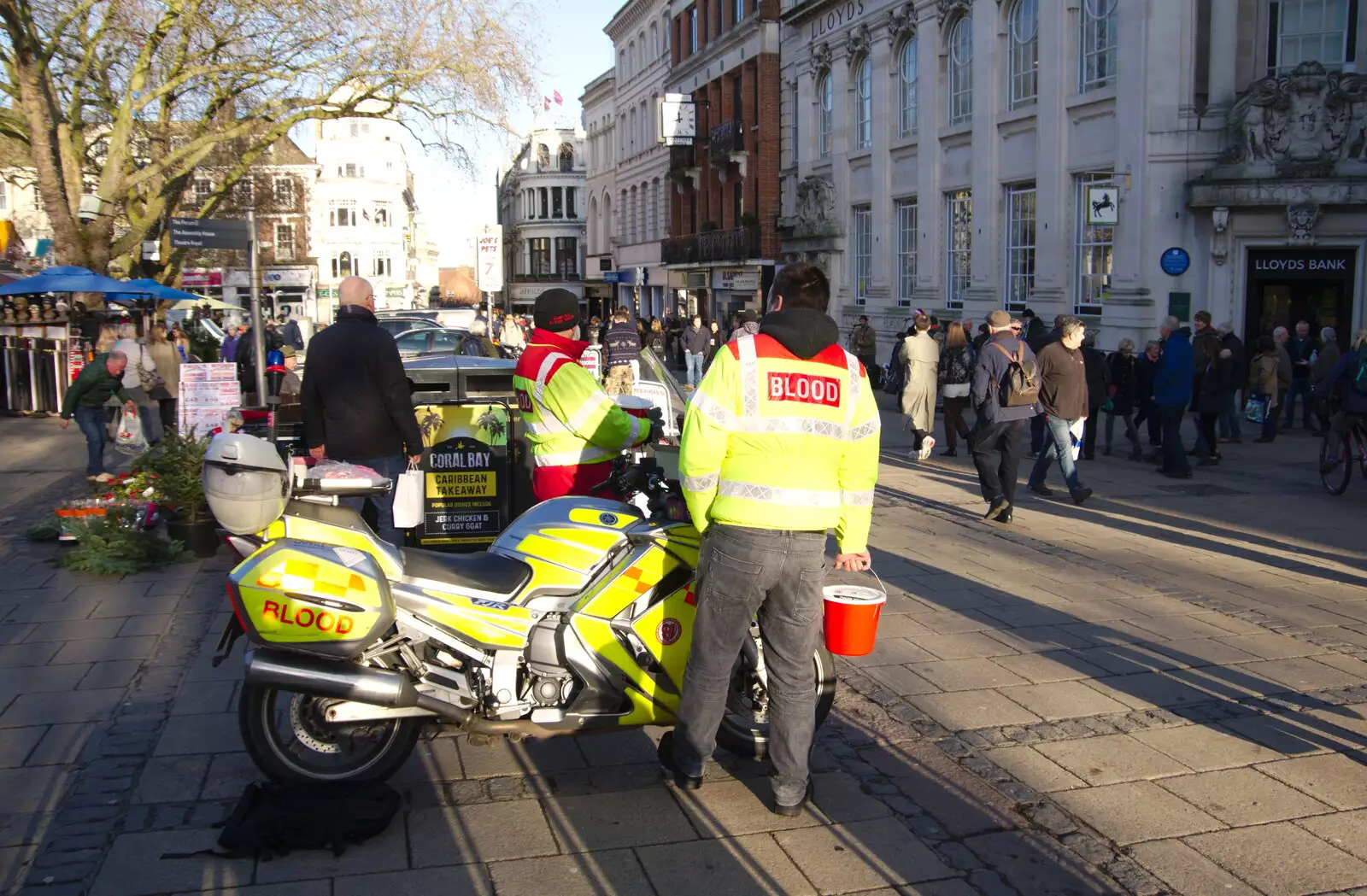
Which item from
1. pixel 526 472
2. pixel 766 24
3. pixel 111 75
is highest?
pixel 766 24

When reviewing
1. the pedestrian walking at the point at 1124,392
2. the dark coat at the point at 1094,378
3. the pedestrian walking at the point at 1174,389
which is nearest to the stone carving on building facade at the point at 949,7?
the pedestrian walking at the point at 1124,392

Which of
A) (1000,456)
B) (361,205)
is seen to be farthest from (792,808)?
(361,205)

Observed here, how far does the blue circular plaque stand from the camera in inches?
759

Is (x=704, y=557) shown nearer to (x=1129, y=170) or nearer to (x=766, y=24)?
(x=1129, y=170)

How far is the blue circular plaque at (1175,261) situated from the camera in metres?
19.3

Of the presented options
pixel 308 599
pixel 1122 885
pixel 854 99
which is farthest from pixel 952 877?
pixel 854 99

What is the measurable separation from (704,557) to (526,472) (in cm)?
423

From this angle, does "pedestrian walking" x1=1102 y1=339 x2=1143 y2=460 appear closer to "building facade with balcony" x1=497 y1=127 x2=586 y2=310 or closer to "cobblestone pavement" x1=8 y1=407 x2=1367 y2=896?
"cobblestone pavement" x1=8 y1=407 x2=1367 y2=896

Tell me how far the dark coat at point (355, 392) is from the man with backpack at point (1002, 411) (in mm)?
5648

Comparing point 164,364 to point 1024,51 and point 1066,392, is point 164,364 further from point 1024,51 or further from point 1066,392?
point 1024,51

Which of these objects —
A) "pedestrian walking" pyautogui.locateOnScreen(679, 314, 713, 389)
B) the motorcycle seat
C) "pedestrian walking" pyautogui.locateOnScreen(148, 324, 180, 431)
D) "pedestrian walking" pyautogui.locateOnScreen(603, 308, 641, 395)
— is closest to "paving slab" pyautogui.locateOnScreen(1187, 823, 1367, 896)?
the motorcycle seat

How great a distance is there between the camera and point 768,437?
4.24m

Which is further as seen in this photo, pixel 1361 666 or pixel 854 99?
pixel 854 99

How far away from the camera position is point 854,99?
3172 centimetres
